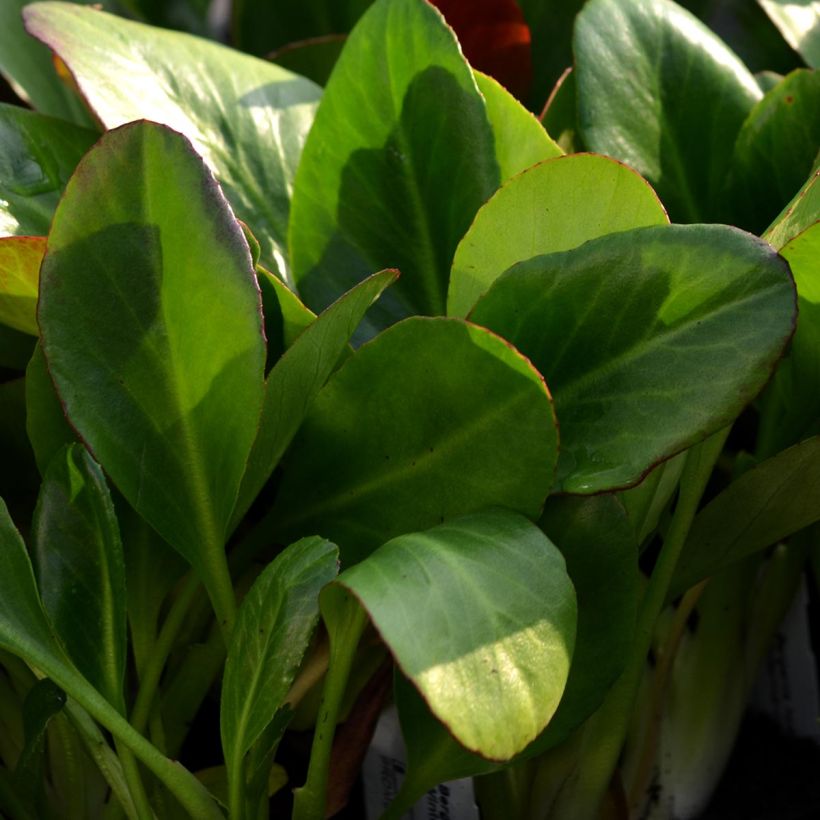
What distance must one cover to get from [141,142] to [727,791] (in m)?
0.46

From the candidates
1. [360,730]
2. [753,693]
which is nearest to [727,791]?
[753,693]

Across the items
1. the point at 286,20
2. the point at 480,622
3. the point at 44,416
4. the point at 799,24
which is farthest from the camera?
the point at 286,20

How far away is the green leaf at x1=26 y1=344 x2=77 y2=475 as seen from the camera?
1.34ft

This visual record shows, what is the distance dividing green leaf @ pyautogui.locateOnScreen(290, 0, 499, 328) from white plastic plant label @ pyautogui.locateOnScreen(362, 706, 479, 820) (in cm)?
19

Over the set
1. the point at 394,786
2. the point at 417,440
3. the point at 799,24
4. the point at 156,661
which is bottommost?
the point at 394,786

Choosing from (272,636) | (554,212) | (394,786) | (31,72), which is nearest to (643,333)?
(554,212)

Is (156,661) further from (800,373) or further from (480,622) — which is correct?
(800,373)

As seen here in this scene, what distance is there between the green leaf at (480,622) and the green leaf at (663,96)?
9.0 inches

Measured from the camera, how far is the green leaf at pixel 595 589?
0.39m

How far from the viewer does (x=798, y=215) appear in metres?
0.39

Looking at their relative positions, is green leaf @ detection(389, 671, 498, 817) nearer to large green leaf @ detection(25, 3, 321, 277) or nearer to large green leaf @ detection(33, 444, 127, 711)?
large green leaf @ detection(33, 444, 127, 711)

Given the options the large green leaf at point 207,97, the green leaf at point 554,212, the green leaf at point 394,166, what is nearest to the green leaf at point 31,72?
the large green leaf at point 207,97

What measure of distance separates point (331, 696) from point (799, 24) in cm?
47

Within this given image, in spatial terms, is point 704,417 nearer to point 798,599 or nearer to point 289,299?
point 289,299
